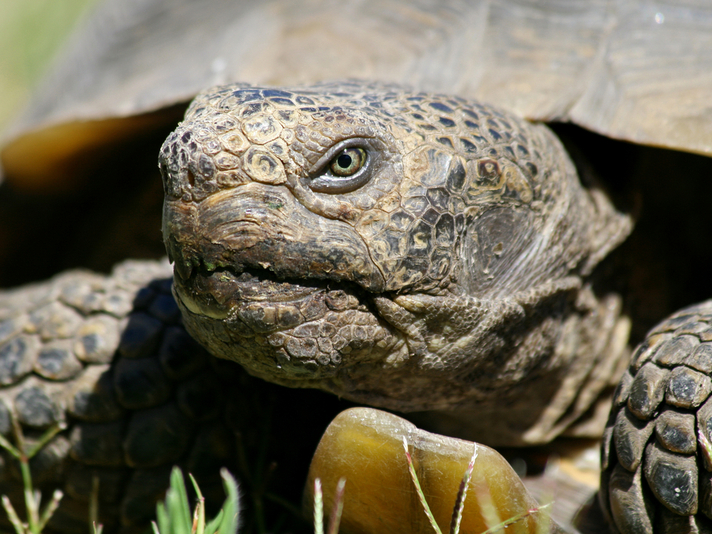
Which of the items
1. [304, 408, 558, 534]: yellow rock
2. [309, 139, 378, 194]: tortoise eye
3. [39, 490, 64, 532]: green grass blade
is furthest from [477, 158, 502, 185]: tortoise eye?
[39, 490, 64, 532]: green grass blade

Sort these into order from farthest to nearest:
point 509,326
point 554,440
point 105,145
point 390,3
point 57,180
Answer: point 57,180, point 105,145, point 390,3, point 554,440, point 509,326

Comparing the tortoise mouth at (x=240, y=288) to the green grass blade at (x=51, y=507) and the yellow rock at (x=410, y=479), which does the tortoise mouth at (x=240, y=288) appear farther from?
the green grass blade at (x=51, y=507)

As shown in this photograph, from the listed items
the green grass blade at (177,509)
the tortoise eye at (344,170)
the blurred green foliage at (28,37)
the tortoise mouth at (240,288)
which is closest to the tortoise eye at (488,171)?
the tortoise eye at (344,170)

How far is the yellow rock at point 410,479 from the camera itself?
1.31m

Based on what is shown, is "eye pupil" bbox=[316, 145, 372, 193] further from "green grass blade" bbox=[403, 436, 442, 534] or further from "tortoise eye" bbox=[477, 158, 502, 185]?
"green grass blade" bbox=[403, 436, 442, 534]

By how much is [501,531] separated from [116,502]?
3.69ft

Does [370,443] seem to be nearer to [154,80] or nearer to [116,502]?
[116,502]

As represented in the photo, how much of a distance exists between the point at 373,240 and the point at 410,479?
50cm

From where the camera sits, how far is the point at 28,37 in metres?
6.82

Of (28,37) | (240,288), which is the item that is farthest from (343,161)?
(28,37)

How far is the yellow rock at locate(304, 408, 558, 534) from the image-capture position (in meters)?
1.31

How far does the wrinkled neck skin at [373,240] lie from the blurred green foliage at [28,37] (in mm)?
5166

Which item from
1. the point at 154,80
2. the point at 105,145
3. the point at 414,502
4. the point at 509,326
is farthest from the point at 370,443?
the point at 105,145

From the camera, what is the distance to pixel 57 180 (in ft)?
9.65
